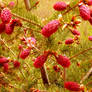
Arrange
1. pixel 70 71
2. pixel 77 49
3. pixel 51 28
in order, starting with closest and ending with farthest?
pixel 51 28
pixel 70 71
pixel 77 49

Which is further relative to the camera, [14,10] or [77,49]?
[77,49]

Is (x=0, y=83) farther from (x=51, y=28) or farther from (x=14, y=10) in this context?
(x=51, y=28)

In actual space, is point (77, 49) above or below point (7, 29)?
below

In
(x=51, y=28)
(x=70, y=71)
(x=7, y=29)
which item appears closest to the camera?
(x=51, y=28)

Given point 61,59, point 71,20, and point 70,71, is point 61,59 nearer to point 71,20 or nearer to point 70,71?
point 71,20

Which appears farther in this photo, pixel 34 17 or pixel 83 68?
pixel 83 68

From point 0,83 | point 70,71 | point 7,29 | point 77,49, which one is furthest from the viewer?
point 0,83

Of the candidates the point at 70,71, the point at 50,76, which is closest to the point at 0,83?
the point at 50,76

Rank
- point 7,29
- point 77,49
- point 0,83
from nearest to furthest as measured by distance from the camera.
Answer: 1. point 7,29
2. point 77,49
3. point 0,83

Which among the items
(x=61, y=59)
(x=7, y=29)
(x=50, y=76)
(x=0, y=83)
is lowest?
(x=0, y=83)

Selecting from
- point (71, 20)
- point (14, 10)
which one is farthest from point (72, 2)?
point (14, 10)
